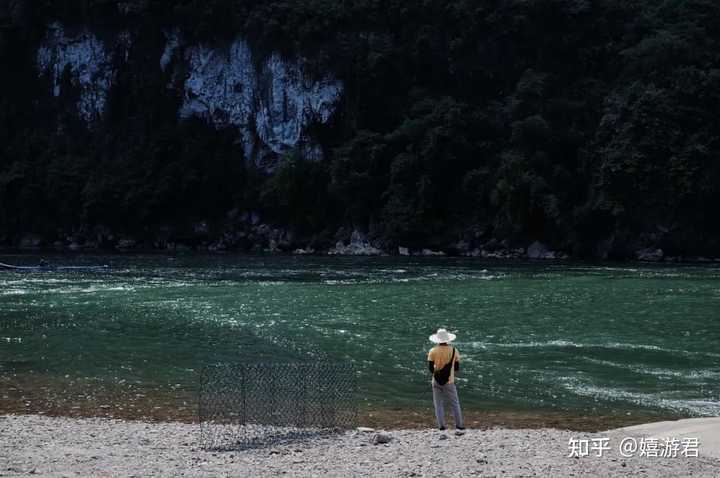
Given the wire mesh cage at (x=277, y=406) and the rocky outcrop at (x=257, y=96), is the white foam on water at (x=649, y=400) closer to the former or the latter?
the wire mesh cage at (x=277, y=406)

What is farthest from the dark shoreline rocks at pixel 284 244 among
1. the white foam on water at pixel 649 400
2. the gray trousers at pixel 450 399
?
the gray trousers at pixel 450 399

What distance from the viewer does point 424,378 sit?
18391mm

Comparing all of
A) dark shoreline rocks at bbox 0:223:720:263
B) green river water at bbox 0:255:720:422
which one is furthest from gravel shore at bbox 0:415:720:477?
dark shoreline rocks at bbox 0:223:720:263

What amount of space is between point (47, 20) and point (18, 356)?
77002mm

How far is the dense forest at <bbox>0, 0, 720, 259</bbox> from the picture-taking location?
5834cm

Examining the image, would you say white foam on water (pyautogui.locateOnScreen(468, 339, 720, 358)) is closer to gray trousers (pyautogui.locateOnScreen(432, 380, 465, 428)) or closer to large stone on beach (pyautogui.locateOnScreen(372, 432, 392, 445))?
gray trousers (pyautogui.locateOnScreen(432, 380, 465, 428))

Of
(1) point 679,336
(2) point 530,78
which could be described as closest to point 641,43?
(2) point 530,78

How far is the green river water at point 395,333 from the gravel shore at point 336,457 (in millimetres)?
3344

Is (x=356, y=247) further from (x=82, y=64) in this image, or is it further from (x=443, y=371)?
(x=443, y=371)

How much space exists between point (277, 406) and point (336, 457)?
8.80ft

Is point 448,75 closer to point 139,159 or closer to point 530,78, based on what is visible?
point 530,78

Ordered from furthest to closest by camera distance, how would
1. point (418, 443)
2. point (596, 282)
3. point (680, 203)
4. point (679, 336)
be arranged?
point (680, 203) → point (596, 282) → point (679, 336) → point (418, 443)

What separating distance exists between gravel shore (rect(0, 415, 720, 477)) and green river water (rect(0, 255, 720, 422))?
3344mm

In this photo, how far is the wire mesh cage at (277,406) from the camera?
12.9m
